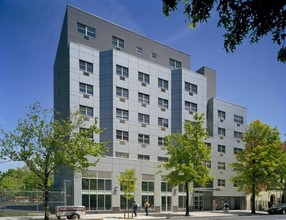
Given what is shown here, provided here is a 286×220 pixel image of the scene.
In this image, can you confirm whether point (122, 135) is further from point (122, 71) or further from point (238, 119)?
point (238, 119)

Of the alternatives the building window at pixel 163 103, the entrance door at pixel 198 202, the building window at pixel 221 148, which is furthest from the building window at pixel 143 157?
the building window at pixel 221 148

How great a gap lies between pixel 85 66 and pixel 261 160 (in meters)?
24.5

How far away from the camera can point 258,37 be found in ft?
19.4

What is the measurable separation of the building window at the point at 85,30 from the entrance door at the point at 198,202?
26.5 meters

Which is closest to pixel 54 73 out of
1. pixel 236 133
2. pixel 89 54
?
pixel 89 54

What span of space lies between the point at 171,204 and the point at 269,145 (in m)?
14.6

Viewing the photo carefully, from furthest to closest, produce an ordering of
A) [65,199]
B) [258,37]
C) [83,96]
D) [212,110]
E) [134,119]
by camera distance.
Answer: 1. [212,110]
2. [134,119]
3. [83,96]
4. [65,199]
5. [258,37]

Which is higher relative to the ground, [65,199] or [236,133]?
[236,133]

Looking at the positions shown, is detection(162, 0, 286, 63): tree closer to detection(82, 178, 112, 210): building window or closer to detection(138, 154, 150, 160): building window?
detection(82, 178, 112, 210): building window

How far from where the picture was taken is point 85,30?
46.9 m

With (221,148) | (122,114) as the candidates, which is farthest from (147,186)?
(221,148)

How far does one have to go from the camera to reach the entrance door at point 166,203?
158 feet

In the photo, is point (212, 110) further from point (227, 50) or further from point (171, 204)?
point (227, 50)

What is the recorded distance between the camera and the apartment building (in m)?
43.1
